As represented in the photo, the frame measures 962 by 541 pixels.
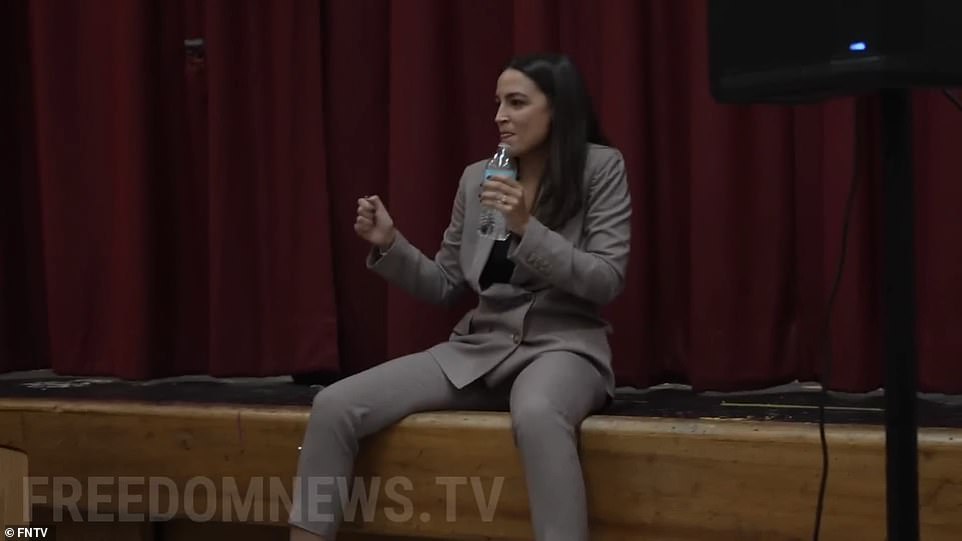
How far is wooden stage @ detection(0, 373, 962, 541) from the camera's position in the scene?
5.74ft

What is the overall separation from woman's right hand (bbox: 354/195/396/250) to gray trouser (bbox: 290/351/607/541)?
22 cm

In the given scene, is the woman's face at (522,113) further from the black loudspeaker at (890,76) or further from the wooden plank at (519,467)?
the black loudspeaker at (890,76)

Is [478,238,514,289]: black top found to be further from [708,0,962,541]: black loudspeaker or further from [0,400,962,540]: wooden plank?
[708,0,962,541]: black loudspeaker

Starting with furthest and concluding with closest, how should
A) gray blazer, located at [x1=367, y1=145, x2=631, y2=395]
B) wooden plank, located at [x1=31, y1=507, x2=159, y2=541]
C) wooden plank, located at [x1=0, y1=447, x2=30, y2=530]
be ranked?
wooden plank, located at [x1=31, y1=507, x2=159, y2=541] < gray blazer, located at [x1=367, y1=145, x2=631, y2=395] < wooden plank, located at [x1=0, y1=447, x2=30, y2=530]

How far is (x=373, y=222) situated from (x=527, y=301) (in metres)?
0.30

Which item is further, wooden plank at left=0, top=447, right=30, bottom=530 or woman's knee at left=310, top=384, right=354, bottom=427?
woman's knee at left=310, top=384, right=354, bottom=427

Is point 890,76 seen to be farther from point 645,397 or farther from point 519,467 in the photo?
point 645,397

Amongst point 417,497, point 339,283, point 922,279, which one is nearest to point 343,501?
point 417,497

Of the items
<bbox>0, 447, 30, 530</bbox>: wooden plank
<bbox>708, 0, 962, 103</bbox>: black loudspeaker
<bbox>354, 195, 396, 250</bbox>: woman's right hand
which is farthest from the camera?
<bbox>354, 195, 396, 250</bbox>: woman's right hand

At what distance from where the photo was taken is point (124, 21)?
8.55 ft

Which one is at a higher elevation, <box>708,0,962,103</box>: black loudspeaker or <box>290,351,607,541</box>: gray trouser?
<box>708,0,962,103</box>: black loudspeaker

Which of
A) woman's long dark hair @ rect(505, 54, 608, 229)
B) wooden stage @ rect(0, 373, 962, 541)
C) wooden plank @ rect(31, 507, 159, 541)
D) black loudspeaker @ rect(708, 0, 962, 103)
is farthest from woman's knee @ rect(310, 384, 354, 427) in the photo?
black loudspeaker @ rect(708, 0, 962, 103)

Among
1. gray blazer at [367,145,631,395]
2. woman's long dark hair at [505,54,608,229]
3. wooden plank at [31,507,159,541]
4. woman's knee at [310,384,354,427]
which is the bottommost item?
wooden plank at [31,507,159,541]

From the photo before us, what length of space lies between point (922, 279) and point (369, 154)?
1.17 meters
